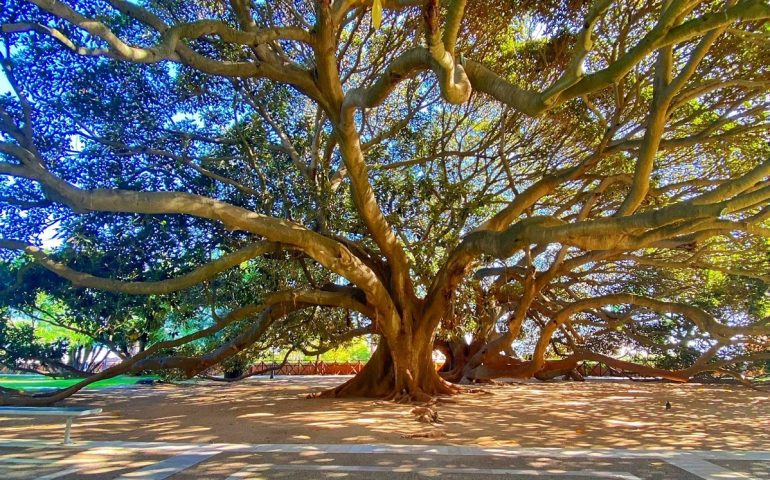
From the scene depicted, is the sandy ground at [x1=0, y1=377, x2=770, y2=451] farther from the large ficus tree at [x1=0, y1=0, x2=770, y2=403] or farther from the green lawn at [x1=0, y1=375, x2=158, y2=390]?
the green lawn at [x1=0, y1=375, x2=158, y2=390]

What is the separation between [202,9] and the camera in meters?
10.3

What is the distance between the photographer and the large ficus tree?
23.1ft

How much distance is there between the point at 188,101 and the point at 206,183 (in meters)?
1.77

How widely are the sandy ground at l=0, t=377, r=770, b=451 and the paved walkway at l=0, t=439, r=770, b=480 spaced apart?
509mm

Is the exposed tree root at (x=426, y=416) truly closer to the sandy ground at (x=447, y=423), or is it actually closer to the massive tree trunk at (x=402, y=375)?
the sandy ground at (x=447, y=423)

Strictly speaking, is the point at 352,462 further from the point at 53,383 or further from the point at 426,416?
the point at 53,383

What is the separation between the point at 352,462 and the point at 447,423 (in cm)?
297

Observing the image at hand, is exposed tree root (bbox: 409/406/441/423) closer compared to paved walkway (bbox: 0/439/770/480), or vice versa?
paved walkway (bbox: 0/439/770/480)

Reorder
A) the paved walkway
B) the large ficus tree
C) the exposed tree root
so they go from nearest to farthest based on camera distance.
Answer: the paved walkway < the large ficus tree < the exposed tree root

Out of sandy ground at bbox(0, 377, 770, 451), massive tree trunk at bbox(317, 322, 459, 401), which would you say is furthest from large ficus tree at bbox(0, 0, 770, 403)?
sandy ground at bbox(0, 377, 770, 451)

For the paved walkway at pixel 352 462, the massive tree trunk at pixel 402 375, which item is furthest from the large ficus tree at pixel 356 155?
the paved walkway at pixel 352 462

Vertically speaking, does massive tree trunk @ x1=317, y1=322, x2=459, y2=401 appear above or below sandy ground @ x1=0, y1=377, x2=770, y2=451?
above

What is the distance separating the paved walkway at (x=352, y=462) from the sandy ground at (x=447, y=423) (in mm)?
509

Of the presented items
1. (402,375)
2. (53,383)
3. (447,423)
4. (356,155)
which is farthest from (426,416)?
(53,383)
